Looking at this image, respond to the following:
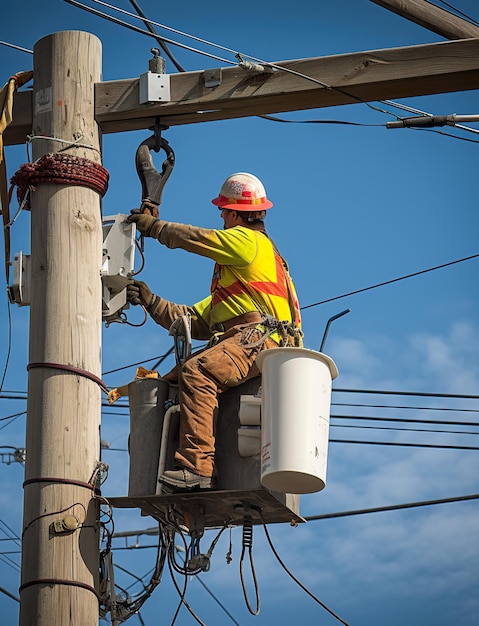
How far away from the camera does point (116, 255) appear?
9180 mm

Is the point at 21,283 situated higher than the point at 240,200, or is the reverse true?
the point at 240,200

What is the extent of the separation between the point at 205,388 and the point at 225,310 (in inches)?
27.7

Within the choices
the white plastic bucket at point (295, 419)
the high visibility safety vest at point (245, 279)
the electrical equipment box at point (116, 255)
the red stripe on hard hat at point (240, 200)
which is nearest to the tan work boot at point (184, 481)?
the white plastic bucket at point (295, 419)

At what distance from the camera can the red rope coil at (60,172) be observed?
356 inches

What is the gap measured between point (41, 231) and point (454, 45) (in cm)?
260

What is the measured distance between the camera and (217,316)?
9273 millimetres

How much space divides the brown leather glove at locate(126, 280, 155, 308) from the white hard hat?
684 mm

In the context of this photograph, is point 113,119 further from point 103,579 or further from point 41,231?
point 103,579

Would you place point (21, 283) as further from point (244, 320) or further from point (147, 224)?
point (244, 320)

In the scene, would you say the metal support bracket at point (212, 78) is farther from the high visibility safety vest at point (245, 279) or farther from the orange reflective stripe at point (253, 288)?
the orange reflective stripe at point (253, 288)

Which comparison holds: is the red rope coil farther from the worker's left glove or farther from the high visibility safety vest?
the high visibility safety vest

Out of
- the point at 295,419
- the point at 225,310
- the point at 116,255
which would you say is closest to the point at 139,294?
the point at 116,255

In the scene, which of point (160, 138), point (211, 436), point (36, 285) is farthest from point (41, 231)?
point (211, 436)

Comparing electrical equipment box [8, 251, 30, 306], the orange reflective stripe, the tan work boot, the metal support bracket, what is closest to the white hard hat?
the orange reflective stripe
